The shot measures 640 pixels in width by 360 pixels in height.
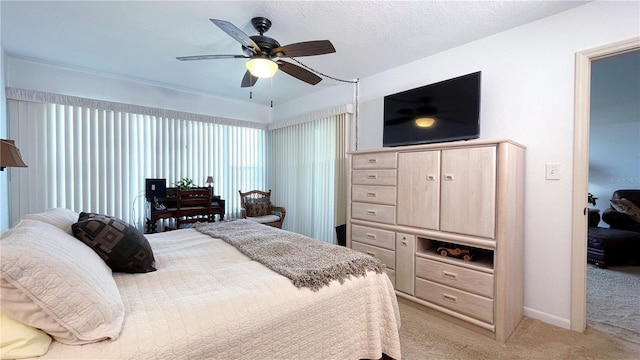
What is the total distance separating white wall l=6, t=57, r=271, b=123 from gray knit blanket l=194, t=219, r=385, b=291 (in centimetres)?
260

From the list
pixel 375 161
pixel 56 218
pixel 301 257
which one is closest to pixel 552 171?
pixel 375 161

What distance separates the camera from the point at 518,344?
1.89 meters

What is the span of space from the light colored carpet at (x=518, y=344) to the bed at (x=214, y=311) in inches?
19.0

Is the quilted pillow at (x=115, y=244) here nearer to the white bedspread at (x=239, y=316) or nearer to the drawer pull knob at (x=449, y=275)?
the white bedspread at (x=239, y=316)

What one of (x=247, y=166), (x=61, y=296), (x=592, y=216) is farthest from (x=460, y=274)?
(x=247, y=166)

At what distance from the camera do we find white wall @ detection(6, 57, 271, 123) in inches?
120

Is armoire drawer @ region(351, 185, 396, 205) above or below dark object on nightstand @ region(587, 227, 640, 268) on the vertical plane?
above

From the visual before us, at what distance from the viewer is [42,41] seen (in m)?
2.59

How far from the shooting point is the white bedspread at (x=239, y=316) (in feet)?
3.08

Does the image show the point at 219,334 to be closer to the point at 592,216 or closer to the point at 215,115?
the point at 215,115

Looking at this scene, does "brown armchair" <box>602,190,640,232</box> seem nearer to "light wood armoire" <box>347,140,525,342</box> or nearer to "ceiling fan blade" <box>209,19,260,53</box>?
"light wood armoire" <box>347,140,525,342</box>

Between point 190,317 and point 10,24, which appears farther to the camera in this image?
point 10,24

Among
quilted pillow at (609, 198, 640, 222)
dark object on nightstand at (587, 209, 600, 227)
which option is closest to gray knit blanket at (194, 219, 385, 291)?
dark object on nightstand at (587, 209, 600, 227)

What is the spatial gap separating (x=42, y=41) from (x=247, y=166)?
2843 millimetres
